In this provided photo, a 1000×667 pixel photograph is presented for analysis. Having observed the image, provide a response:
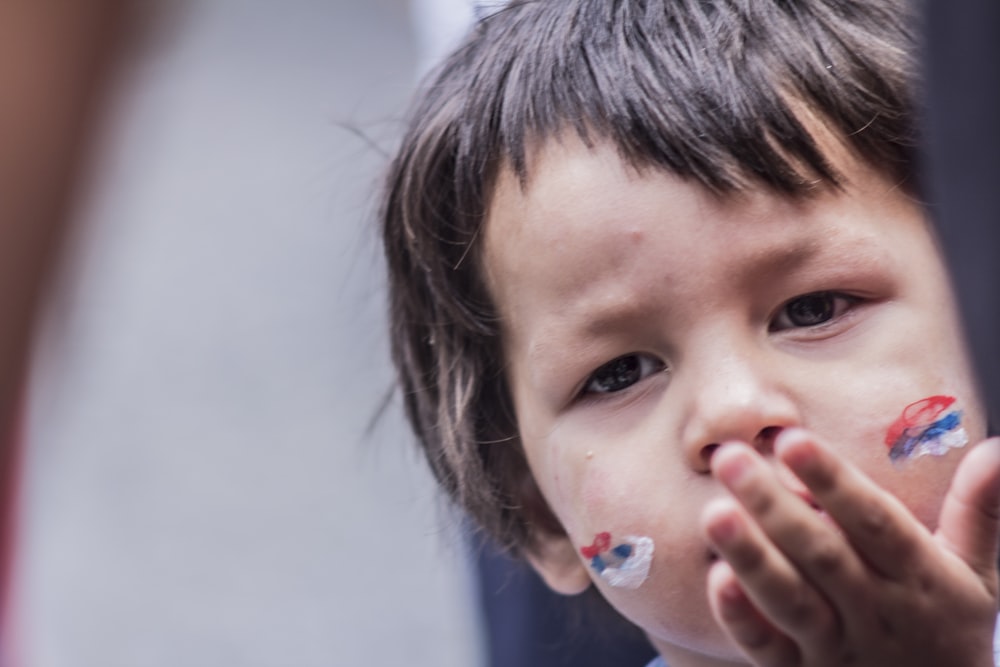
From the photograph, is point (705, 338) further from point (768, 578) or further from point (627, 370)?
point (768, 578)

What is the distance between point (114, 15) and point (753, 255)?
0.51 m

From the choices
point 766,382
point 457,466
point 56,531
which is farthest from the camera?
point 56,531

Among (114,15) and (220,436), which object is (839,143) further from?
(220,436)

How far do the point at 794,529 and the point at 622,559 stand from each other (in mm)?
337

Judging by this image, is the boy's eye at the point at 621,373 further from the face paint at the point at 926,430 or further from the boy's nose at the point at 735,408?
the face paint at the point at 926,430

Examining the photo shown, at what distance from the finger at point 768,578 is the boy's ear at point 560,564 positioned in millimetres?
575

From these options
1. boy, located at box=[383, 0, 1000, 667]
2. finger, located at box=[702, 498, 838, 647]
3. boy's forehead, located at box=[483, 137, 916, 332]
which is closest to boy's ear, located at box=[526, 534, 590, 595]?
boy, located at box=[383, 0, 1000, 667]

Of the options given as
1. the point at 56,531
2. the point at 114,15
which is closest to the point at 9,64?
the point at 114,15

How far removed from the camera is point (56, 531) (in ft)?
7.62

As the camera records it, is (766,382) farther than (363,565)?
No

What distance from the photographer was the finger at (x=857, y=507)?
69cm

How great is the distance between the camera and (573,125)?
43.1 inches

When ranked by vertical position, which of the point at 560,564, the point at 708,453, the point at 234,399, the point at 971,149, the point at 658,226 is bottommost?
the point at 234,399

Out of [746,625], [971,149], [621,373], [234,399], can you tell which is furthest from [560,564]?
[234,399]
